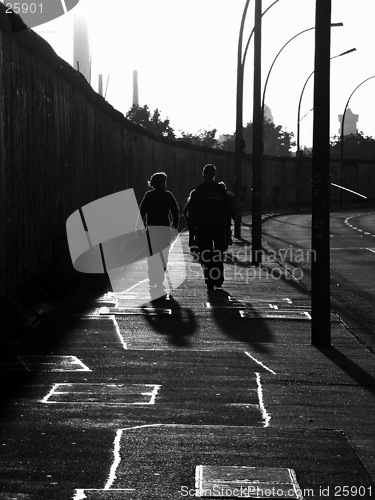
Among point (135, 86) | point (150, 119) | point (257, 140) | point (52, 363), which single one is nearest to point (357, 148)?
point (150, 119)

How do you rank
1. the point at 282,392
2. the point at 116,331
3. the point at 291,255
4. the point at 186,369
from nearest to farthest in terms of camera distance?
the point at 282,392
the point at 186,369
the point at 116,331
the point at 291,255

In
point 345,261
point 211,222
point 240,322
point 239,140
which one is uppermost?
point 239,140

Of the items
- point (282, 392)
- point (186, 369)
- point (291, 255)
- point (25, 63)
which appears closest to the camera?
point (282, 392)

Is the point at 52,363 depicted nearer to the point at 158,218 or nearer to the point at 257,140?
the point at 158,218

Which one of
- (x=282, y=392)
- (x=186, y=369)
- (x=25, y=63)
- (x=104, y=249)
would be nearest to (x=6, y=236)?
(x=25, y=63)

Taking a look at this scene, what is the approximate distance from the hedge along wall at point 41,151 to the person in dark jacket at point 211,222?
74.4 inches

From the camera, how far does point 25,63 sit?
44.1ft

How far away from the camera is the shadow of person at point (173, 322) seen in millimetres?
11250

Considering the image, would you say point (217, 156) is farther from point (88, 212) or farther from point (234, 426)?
point (234, 426)

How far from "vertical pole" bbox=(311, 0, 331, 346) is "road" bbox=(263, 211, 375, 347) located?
0.38 meters

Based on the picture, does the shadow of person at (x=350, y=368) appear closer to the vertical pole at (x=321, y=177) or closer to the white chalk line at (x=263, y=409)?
the vertical pole at (x=321, y=177)

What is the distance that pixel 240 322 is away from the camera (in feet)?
41.5

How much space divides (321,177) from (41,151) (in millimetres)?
4790

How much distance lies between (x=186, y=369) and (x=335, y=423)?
7.33 ft
